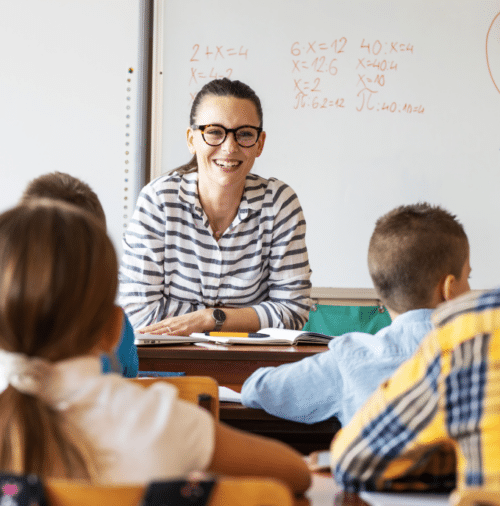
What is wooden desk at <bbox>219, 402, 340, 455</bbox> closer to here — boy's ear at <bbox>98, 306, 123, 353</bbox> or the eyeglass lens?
boy's ear at <bbox>98, 306, 123, 353</bbox>

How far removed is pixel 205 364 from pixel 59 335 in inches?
32.4

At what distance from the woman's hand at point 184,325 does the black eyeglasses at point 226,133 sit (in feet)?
1.96

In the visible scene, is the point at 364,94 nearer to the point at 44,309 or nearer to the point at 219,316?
the point at 219,316

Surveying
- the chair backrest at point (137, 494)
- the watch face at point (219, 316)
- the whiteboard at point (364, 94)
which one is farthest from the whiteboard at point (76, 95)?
the chair backrest at point (137, 494)

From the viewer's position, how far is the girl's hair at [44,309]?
57 cm

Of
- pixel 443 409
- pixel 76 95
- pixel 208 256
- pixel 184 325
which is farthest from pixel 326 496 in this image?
pixel 76 95

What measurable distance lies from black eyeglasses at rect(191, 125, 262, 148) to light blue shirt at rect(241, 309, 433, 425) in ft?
3.63

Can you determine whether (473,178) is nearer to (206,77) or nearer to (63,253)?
(206,77)

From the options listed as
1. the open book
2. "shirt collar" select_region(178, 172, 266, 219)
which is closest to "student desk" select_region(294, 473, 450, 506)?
the open book

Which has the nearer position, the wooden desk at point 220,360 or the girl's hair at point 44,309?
the girl's hair at point 44,309

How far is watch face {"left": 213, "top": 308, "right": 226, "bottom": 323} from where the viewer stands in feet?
5.85

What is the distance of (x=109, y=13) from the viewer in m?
2.84

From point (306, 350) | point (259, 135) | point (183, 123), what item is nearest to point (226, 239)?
point (259, 135)

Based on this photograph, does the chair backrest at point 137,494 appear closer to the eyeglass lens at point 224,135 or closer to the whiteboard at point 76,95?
the eyeglass lens at point 224,135
